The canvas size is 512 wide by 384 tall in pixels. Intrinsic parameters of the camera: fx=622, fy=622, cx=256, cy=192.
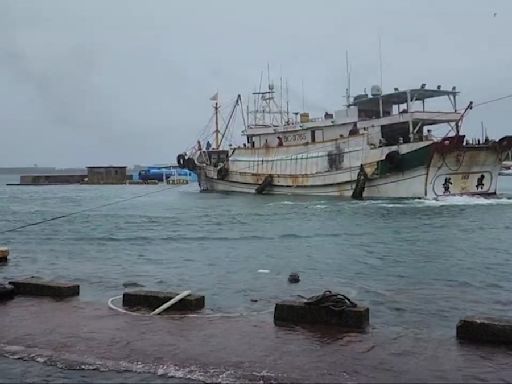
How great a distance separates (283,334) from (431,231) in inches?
612

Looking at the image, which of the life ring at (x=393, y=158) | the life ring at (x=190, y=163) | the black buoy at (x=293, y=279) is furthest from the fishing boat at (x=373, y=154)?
the black buoy at (x=293, y=279)

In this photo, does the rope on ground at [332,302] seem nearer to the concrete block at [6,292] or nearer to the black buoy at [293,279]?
the black buoy at [293,279]

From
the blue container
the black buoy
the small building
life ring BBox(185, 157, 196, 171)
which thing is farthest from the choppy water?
the blue container

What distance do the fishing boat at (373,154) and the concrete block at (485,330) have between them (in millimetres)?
28067

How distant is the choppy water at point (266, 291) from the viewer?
6.08 metres

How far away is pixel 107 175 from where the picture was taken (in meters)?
96.8

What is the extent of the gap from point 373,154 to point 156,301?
3028 centimetres

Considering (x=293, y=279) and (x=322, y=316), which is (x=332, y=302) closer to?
(x=322, y=316)

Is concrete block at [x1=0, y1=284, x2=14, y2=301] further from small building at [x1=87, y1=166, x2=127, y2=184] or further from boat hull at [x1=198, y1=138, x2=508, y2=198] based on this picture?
small building at [x1=87, y1=166, x2=127, y2=184]

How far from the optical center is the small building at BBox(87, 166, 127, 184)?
312 ft

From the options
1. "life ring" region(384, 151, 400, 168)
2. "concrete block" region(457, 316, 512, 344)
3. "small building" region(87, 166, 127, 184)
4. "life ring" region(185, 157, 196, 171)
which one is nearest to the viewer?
"concrete block" region(457, 316, 512, 344)

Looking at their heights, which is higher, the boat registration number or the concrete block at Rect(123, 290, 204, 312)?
the boat registration number

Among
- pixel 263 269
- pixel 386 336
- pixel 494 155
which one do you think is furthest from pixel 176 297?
pixel 494 155

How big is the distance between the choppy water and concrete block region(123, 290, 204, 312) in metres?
0.34
